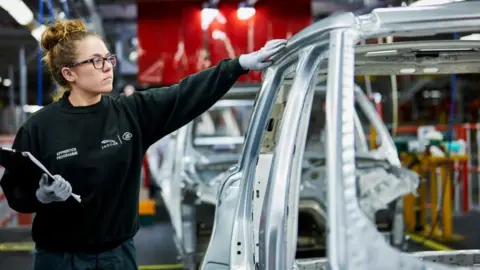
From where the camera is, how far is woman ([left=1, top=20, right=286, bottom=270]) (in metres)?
2.22

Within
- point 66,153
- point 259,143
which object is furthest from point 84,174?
point 259,143

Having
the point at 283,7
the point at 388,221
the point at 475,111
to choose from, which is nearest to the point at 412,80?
the point at 475,111

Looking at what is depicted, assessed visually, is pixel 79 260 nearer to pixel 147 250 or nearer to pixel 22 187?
pixel 22 187

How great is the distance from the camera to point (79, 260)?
7.34 feet

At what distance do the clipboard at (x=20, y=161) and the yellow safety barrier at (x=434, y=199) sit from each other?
5.25m

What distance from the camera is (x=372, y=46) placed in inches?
87.4

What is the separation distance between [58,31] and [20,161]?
0.64m

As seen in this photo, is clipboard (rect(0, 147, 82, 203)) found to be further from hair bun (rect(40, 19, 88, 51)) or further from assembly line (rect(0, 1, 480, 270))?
hair bun (rect(40, 19, 88, 51))

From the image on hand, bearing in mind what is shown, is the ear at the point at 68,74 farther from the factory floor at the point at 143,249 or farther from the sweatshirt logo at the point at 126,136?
the factory floor at the point at 143,249

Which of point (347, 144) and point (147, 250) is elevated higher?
point (347, 144)

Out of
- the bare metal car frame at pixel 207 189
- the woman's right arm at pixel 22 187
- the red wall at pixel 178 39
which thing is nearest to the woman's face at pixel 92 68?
the woman's right arm at pixel 22 187

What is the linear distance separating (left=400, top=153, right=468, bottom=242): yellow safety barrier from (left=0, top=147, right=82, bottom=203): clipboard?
5252mm

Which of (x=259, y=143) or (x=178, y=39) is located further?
(x=178, y=39)

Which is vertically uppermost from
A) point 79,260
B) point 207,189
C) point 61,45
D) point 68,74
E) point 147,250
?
point 61,45
